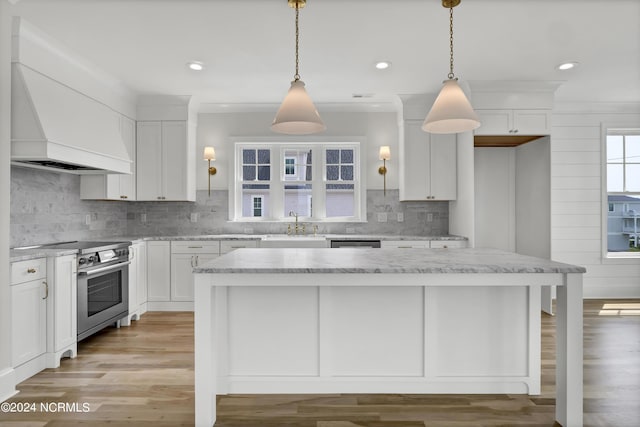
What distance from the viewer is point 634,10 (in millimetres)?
2896

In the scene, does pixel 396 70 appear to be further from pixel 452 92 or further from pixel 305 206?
pixel 305 206

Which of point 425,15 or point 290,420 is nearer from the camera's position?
point 290,420

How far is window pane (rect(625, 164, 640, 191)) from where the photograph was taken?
5.41 meters

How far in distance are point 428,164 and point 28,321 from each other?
432cm

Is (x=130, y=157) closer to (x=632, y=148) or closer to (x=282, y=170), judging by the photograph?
(x=282, y=170)

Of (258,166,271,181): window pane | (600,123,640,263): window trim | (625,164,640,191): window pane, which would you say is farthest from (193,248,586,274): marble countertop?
(625,164,640,191): window pane

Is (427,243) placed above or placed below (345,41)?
below

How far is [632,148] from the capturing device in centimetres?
542

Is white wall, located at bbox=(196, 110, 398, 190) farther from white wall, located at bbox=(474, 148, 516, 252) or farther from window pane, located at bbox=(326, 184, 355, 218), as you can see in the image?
white wall, located at bbox=(474, 148, 516, 252)

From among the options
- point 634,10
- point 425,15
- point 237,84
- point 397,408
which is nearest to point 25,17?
point 237,84

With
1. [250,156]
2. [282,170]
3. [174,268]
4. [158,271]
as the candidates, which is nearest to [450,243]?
[282,170]

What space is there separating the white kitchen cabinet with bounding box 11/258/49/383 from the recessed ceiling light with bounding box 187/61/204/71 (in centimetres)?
218

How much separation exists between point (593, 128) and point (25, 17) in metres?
6.42

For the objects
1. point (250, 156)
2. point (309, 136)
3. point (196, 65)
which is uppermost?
point (196, 65)
